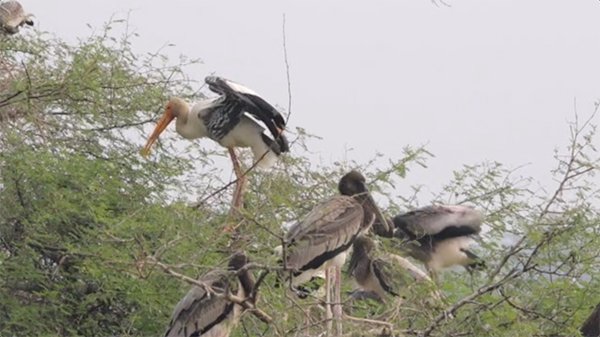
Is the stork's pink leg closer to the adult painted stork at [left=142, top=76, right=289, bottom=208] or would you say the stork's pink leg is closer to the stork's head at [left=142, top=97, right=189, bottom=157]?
the adult painted stork at [left=142, top=76, right=289, bottom=208]

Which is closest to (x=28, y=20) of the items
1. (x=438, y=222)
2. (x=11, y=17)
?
(x=11, y=17)

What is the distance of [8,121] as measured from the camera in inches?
332

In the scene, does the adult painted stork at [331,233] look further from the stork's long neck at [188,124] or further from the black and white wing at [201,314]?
the stork's long neck at [188,124]

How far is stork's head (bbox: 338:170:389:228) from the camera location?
19.8 ft

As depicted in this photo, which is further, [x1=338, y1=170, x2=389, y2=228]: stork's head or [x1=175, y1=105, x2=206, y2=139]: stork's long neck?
[x1=175, y1=105, x2=206, y2=139]: stork's long neck

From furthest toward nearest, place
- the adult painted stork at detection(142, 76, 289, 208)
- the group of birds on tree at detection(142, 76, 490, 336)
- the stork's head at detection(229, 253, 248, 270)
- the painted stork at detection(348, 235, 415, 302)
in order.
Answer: the adult painted stork at detection(142, 76, 289, 208), the painted stork at detection(348, 235, 415, 302), the group of birds on tree at detection(142, 76, 490, 336), the stork's head at detection(229, 253, 248, 270)

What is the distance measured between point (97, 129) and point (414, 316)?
151 inches

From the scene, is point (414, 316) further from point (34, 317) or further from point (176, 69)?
point (176, 69)

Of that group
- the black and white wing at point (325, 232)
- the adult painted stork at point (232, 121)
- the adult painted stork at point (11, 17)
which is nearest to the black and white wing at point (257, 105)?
the adult painted stork at point (232, 121)

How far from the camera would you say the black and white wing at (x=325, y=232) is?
546cm

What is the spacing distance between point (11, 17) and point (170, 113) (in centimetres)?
98

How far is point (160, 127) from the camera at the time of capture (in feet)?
28.5

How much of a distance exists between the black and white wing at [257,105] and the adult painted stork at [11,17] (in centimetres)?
126

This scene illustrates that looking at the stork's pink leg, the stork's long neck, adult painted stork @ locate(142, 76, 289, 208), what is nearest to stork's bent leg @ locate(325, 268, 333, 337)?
the stork's pink leg
